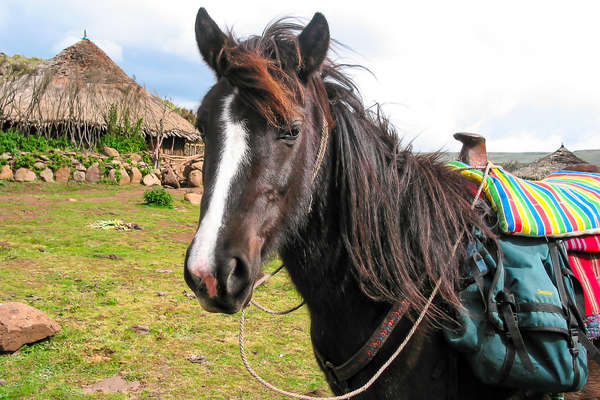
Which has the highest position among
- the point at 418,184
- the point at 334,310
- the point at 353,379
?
the point at 418,184

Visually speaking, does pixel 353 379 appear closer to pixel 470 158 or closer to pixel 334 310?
pixel 334 310

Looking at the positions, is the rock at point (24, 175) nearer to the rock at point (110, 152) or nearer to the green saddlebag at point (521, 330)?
the rock at point (110, 152)

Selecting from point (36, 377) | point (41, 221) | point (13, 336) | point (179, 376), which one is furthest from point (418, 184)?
point (41, 221)

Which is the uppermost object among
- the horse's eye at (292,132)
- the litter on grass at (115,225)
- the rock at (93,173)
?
the horse's eye at (292,132)

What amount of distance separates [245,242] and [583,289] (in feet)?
5.13

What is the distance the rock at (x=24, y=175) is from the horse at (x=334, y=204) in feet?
55.3

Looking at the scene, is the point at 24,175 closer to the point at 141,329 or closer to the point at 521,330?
the point at 141,329

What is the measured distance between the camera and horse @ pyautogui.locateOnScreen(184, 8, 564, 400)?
4.78 ft

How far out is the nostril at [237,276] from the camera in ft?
4.19

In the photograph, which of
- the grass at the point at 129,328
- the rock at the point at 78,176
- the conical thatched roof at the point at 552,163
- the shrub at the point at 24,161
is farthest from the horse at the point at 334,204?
the rock at the point at 78,176

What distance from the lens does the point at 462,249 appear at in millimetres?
1778

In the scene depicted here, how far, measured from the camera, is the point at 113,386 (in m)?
3.66

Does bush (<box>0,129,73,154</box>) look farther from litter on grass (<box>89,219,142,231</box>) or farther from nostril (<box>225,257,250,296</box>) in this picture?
A: nostril (<box>225,257,250,296</box>)

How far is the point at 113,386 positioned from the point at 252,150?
130 inches
